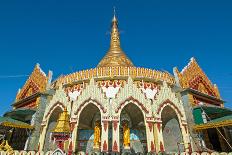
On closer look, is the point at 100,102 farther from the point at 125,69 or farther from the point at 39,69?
the point at 39,69

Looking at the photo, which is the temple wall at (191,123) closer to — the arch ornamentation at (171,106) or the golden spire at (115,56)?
the arch ornamentation at (171,106)

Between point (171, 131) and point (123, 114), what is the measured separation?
4.63 metres

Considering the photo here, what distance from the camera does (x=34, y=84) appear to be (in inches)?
973

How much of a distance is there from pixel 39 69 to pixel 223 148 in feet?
67.6

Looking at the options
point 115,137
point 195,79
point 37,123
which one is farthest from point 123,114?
point 195,79

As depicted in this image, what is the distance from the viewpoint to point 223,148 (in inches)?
816

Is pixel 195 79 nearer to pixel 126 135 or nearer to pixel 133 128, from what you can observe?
pixel 133 128

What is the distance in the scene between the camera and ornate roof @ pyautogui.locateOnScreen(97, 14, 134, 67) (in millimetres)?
27650

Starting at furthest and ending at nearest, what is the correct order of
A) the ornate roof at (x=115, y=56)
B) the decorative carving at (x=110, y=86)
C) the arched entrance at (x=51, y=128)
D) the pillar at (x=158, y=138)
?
the ornate roof at (x=115, y=56) < the decorative carving at (x=110, y=86) < the arched entrance at (x=51, y=128) < the pillar at (x=158, y=138)

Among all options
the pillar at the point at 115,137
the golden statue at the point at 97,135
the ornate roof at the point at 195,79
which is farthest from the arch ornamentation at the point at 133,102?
the ornate roof at the point at 195,79

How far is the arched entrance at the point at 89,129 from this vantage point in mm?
19609

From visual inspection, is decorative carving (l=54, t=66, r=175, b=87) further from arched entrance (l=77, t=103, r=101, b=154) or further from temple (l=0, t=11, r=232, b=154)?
arched entrance (l=77, t=103, r=101, b=154)

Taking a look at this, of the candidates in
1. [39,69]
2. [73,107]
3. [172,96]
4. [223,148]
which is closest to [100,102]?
[73,107]

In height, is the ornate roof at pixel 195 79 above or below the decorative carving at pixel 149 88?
above
